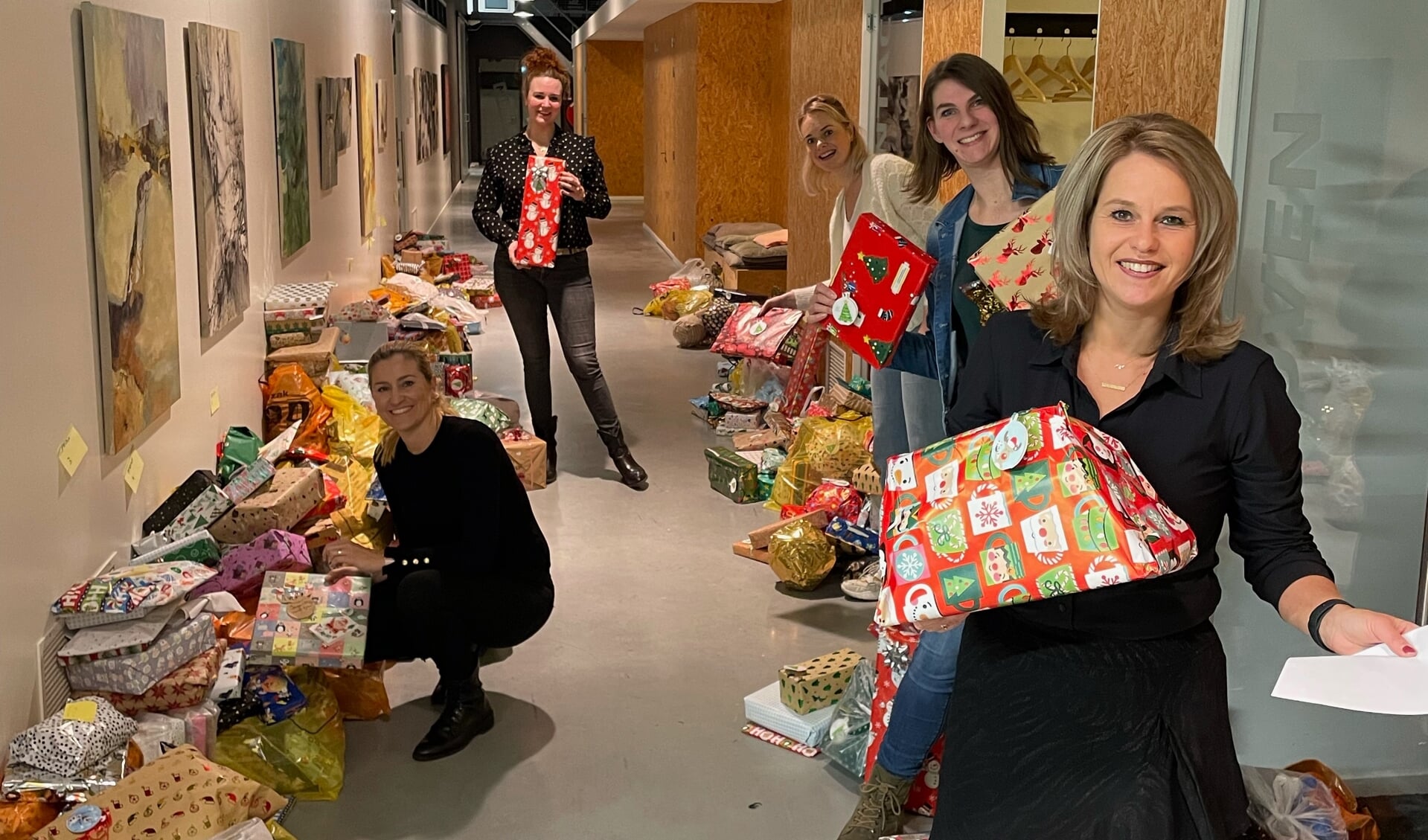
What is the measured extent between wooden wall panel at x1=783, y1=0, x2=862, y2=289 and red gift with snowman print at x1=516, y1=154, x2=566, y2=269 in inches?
57.3

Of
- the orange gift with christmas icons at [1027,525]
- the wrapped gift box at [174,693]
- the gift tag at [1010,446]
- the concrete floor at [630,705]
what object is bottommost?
the concrete floor at [630,705]

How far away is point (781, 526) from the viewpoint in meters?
4.91

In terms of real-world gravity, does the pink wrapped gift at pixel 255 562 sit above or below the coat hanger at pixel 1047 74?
below

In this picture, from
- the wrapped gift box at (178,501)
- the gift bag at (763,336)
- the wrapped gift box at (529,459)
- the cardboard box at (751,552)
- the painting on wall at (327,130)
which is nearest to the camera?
the wrapped gift box at (178,501)

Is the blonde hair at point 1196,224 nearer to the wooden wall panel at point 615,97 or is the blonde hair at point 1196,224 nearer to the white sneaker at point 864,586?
the white sneaker at point 864,586

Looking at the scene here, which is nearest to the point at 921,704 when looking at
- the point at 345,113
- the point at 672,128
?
the point at 345,113

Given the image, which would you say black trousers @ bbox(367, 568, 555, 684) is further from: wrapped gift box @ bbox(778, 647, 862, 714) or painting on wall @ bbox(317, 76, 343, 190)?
painting on wall @ bbox(317, 76, 343, 190)

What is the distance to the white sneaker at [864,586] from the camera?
15.0ft

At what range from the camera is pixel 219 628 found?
3.40 m

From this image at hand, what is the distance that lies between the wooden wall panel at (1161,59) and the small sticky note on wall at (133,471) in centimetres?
281

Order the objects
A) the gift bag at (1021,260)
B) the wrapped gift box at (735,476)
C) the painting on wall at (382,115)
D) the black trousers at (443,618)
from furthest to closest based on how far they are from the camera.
Result: the painting on wall at (382,115) → the wrapped gift box at (735,476) → the black trousers at (443,618) → the gift bag at (1021,260)

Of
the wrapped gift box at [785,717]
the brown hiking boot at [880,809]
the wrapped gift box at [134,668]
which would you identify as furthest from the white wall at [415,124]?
the brown hiking boot at [880,809]

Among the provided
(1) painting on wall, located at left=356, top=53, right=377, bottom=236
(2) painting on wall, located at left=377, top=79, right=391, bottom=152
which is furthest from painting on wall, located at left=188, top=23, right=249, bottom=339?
(2) painting on wall, located at left=377, top=79, right=391, bottom=152

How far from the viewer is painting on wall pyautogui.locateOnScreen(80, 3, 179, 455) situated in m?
3.38
